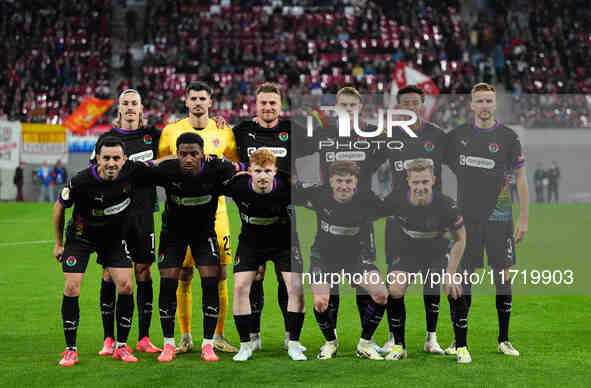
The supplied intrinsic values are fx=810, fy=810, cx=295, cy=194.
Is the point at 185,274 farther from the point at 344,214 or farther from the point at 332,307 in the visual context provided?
the point at 344,214

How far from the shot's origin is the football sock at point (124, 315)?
7609mm

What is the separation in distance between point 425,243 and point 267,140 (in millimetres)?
1926

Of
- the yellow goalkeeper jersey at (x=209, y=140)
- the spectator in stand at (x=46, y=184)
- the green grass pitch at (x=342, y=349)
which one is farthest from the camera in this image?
the spectator in stand at (x=46, y=184)

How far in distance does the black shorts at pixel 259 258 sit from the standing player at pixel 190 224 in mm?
252

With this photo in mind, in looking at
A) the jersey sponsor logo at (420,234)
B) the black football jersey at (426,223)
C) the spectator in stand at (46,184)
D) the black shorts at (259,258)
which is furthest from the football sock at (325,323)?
the spectator in stand at (46,184)

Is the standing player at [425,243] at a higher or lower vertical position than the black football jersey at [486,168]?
lower

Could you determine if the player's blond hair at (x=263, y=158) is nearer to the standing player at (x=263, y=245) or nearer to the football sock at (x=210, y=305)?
the standing player at (x=263, y=245)

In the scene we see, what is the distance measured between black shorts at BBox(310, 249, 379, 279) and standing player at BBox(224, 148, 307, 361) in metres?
0.16

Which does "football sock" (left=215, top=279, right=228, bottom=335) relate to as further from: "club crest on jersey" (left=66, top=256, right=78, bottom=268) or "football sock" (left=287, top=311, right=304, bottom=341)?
"club crest on jersey" (left=66, top=256, right=78, bottom=268)

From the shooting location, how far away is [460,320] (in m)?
7.37

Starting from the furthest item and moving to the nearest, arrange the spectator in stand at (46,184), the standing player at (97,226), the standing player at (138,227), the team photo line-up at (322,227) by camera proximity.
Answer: the spectator in stand at (46,184)
the standing player at (138,227)
the team photo line-up at (322,227)
the standing player at (97,226)

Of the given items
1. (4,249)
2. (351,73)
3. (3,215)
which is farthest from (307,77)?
(4,249)

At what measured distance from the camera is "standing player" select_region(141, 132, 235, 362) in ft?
24.5

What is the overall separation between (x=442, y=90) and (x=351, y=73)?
4418 mm
